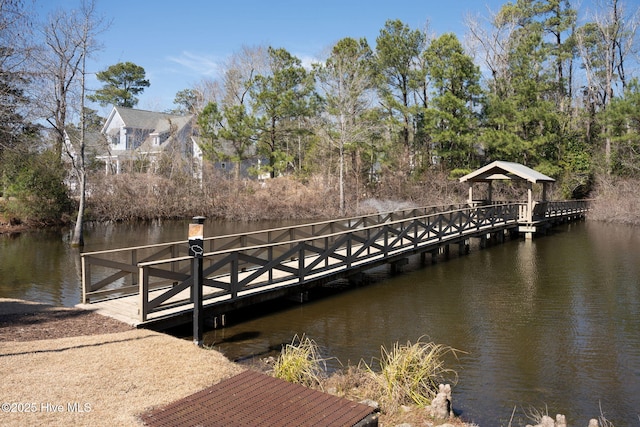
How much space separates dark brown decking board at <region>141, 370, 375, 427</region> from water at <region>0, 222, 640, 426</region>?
2026mm

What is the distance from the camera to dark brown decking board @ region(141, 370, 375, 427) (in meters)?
4.72

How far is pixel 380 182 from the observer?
124ft

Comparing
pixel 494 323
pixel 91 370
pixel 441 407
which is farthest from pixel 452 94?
pixel 91 370

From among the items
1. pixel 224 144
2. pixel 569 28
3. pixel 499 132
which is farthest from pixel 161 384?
pixel 569 28

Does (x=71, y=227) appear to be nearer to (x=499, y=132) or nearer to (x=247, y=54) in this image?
(x=247, y=54)

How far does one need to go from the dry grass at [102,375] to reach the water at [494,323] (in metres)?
1.87

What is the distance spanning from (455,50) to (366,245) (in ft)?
84.3

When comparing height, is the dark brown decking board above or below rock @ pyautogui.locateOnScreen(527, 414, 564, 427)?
above

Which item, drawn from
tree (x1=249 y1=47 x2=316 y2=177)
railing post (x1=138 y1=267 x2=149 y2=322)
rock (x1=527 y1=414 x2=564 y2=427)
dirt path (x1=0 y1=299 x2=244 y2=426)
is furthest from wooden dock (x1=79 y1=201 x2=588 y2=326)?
tree (x1=249 y1=47 x2=316 y2=177)

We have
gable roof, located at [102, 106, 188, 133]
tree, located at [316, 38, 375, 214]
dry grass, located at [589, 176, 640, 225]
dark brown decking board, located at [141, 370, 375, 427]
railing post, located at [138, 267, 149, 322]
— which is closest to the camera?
dark brown decking board, located at [141, 370, 375, 427]

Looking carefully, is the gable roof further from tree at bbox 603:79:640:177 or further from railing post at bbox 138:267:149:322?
railing post at bbox 138:267:149:322

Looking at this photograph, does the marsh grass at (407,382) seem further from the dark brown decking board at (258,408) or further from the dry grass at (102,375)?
the dry grass at (102,375)

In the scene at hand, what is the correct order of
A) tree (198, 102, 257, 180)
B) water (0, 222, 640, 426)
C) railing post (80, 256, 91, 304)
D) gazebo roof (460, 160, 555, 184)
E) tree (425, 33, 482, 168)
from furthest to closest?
tree (198, 102, 257, 180)
tree (425, 33, 482, 168)
gazebo roof (460, 160, 555, 184)
railing post (80, 256, 91, 304)
water (0, 222, 640, 426)

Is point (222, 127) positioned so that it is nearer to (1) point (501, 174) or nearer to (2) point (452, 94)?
(2) point (452, 94)
